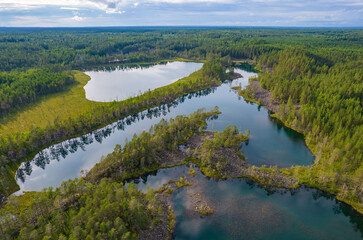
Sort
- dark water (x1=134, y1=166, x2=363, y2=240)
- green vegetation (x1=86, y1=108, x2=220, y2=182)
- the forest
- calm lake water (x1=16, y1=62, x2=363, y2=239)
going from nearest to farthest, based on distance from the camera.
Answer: the forest < dark water (x1=134, y1=166, x2=363, y2=240) < calm lake water (x1=16, y1=62, x2=363, y2=239) < green vegetation (x1=86, y1=108, x2=220, y2=182)

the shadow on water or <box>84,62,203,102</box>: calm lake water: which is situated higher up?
<box>84,62,203,102</box>: calm lake water

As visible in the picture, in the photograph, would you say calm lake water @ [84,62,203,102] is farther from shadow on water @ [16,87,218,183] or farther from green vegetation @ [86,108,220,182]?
green vegetation @ [86,108,220,182]

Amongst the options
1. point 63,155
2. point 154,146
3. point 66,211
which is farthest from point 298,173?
point 63,155

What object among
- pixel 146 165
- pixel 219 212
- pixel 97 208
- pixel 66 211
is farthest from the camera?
pixel 146 165

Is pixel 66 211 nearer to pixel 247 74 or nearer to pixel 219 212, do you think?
pixel 219 212

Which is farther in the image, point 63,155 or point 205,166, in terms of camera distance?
point 63,155

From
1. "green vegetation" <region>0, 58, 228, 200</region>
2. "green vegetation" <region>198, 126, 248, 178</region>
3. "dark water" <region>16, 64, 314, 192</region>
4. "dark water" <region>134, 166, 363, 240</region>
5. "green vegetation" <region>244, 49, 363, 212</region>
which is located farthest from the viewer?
"green vegetation" <region>0, 58, 228, 200</region>

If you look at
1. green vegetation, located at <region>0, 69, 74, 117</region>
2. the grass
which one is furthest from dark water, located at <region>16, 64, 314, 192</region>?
green vegetation, located at <region>0, 69, 74, 117</region>
